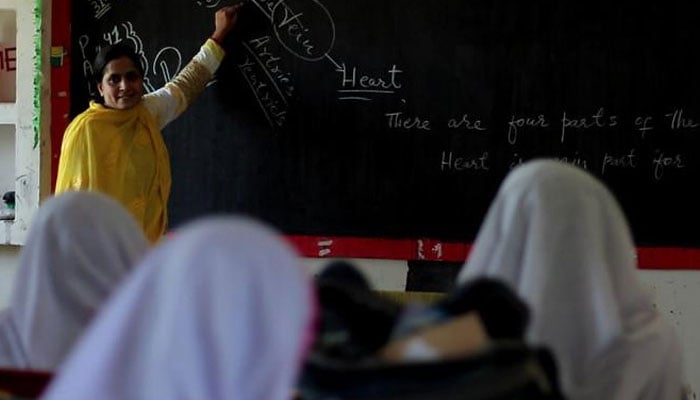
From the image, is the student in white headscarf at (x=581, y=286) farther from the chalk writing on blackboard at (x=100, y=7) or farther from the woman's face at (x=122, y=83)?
the chalk writing on blackboard at (x=100, y=7)

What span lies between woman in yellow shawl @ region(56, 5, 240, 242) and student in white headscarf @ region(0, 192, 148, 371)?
152 cm

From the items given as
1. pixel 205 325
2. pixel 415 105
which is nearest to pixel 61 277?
pixel 205 325

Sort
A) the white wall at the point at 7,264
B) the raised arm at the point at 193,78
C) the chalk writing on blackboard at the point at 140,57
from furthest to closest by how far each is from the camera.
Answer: the white wall at the point at 7,264 < the chalk writing on blackboard at the point at 140,57 < the raised arm at the point at 193,78

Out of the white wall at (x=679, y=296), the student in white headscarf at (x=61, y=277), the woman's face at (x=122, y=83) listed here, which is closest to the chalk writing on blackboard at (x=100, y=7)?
the woman's face at (x=122, y=83)

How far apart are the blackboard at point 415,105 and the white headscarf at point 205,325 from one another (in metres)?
2.44

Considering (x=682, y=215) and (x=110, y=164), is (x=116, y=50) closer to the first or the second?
(x=110, y=164)

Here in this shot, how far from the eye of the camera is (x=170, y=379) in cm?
106

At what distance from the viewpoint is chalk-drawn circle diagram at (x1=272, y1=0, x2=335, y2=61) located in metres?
3.54

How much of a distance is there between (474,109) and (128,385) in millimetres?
2516

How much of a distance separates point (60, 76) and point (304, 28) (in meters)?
0.96

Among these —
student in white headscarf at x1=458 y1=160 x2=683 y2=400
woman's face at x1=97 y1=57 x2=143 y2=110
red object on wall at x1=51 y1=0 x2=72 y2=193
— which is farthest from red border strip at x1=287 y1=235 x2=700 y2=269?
student in white headscarf at x1=458 y1=160 x2=683 y2=400

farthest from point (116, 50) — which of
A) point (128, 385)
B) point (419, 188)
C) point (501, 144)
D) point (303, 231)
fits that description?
point (128, 385)

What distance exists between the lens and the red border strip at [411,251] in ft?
11.1

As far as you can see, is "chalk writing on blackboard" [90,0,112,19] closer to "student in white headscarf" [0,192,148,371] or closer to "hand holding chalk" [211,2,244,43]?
"hand holding chalk" [211,2,244,43]
